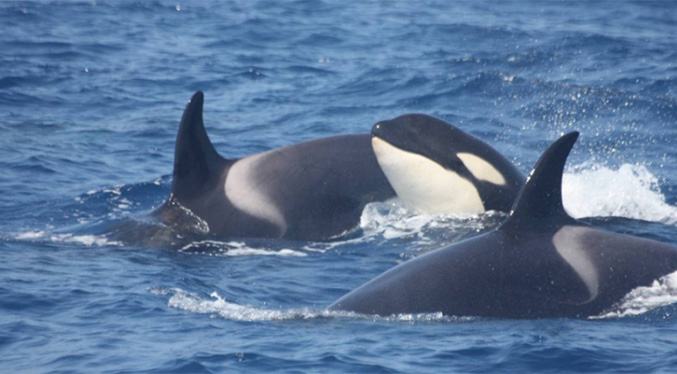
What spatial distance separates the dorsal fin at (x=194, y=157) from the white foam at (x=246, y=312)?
2499mm

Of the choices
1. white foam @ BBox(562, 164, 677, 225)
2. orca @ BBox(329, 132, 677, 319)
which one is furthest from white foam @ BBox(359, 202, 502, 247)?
orca @ BBox(329, 132, 677, 319)

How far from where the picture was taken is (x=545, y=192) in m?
9.69

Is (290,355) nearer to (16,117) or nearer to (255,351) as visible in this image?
(255,351)

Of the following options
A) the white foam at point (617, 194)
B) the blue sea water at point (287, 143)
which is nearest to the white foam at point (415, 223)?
the blue sea water at point (287, 143)

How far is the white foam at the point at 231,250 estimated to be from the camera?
531 inches

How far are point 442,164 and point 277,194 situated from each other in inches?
81.0

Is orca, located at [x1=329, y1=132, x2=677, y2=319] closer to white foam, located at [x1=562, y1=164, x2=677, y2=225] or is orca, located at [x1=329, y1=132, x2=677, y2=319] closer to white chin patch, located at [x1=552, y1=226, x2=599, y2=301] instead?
white chin patch, located at [x1=552, y1=226, x2=599, y2=301]

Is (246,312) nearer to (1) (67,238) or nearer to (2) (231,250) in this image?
(2) (231,250)

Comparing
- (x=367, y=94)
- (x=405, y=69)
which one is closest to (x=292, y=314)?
(x=367, y=94)

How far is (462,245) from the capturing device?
10.3 meters

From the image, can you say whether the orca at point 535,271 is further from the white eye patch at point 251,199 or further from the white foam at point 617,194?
the white foam at point 617,194

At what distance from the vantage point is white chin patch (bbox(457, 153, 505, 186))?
13758mm

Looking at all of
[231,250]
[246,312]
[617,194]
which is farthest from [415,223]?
[246,312]

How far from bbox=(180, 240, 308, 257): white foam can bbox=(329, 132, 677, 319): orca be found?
340 centimetres
